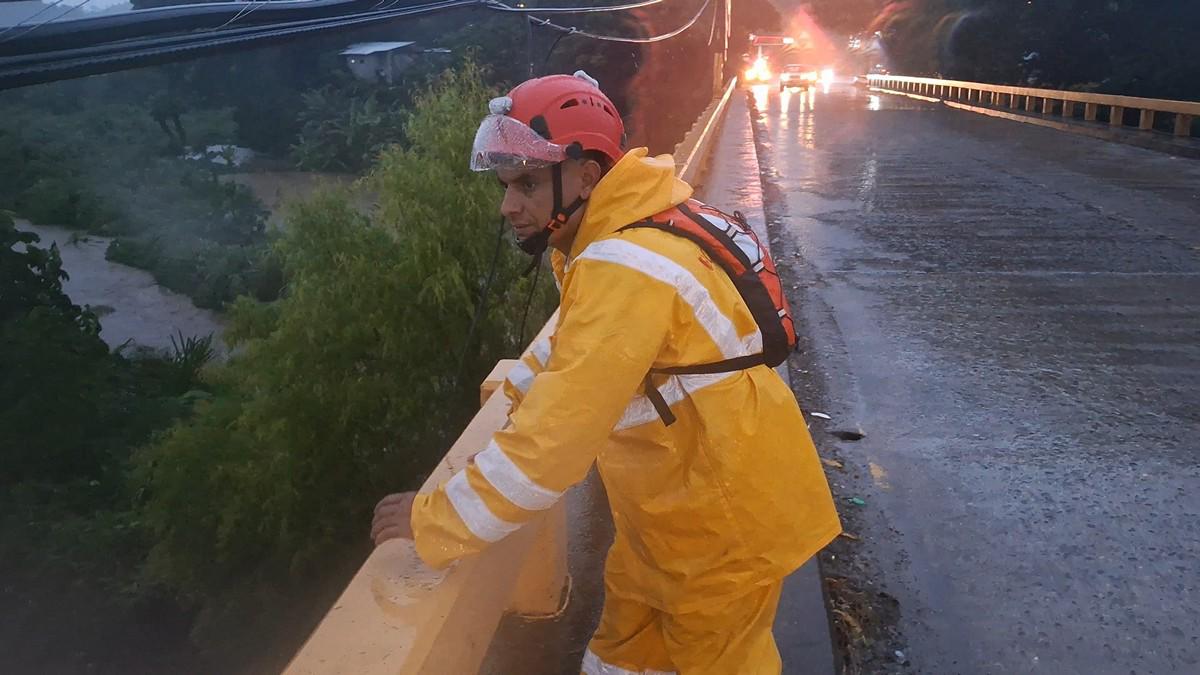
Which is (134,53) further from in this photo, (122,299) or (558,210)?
(122,299)

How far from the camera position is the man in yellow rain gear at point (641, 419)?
6.32 ft

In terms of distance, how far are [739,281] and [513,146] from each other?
575mm

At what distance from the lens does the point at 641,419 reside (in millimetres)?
2197

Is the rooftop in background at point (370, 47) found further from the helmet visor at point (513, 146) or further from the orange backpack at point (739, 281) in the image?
the orange backpack at point (739, 281)

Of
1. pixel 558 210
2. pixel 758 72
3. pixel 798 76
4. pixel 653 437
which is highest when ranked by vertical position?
pixel 758 72

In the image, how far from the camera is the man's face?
2.22 meters

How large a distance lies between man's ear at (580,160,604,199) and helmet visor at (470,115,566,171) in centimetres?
8

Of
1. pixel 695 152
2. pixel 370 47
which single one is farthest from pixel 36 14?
pixel 370 47

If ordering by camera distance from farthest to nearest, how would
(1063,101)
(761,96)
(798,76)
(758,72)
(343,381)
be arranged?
1. (758,72)
2. (798,76)
3. (761,96)
4. (1063,101)
5. (343,381)

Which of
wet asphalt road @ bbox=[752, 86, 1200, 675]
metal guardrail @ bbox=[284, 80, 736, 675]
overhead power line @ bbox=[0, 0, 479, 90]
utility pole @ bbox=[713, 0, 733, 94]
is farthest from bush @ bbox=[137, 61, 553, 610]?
metal guardrail @ bbox=[284, 80, 736, 675]

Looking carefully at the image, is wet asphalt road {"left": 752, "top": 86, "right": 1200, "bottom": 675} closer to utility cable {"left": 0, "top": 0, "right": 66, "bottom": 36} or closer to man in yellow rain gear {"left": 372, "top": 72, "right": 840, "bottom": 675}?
man in yellow rain gear {"left": 372, "top": 72, "right": 840, "bottom": 675}

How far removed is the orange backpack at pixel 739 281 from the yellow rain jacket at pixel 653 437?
0.9 inches

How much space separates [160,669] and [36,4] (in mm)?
19305

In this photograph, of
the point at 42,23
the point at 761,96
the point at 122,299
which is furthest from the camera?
the point at 122,299
